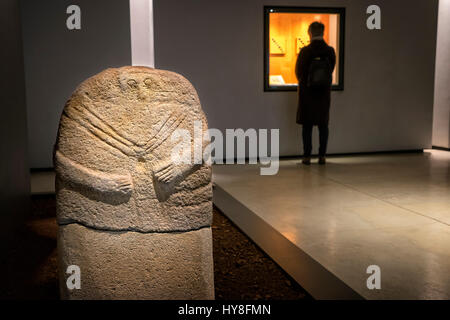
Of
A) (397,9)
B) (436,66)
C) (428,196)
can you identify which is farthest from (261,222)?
(436,66)

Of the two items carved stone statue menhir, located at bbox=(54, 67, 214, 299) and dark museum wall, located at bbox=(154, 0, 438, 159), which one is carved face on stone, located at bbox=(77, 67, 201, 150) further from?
dark museum wall, located at bbox=(154, 0, 438, 159)

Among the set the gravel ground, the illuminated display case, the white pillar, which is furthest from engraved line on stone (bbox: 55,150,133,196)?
the illuminated display case

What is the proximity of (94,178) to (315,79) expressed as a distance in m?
5.01

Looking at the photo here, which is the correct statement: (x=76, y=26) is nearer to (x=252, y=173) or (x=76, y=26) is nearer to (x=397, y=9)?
(x=252, y=173)

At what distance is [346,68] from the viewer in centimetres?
815

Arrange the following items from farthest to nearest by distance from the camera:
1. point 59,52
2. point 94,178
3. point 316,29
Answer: point 59,52 < point 316,29 < point 94,178

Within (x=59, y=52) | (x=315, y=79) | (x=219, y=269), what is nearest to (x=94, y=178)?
(x=219, y=269)

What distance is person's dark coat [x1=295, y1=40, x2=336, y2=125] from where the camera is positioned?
6.95m

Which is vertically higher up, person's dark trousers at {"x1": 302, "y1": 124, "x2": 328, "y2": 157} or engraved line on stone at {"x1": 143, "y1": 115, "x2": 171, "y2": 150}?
engraved line on stone at {"x1": 143, "y1": 115, "x2": 171, "y2": 150}

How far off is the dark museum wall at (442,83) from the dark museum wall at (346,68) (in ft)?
1.33

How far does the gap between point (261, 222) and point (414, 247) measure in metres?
1.34

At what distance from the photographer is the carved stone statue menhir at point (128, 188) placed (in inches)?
97.7

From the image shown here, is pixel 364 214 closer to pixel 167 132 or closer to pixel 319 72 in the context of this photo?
pixel 167 132

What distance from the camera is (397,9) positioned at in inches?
323
